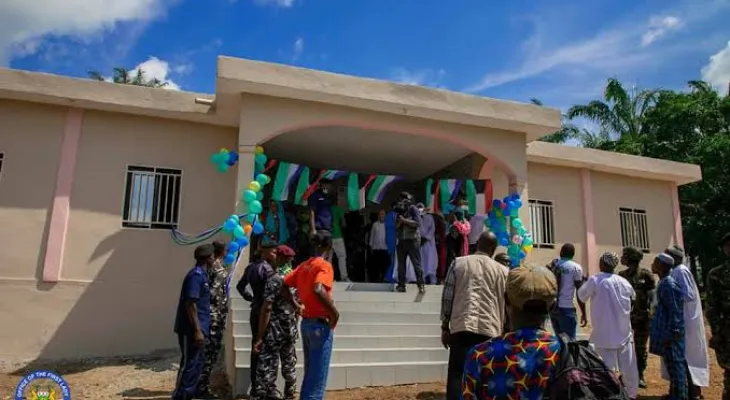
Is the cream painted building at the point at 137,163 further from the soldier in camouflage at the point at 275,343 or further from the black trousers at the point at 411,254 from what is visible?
the soldier in camouflage at the point at 275,343

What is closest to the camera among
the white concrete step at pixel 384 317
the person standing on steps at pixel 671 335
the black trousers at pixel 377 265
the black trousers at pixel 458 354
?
the black trousers at pixel 458 354

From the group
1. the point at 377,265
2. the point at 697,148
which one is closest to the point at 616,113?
the point at 697,148

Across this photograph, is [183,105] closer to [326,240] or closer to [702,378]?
[326,240]

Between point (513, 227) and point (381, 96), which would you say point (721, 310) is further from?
point (381, 96)

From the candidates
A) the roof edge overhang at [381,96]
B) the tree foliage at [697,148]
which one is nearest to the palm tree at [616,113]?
the tree foliage at [697,148]

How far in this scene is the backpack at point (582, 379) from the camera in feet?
5.99

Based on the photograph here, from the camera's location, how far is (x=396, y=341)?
7.09 metres

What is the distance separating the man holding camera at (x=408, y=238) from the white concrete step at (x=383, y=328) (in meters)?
0.76

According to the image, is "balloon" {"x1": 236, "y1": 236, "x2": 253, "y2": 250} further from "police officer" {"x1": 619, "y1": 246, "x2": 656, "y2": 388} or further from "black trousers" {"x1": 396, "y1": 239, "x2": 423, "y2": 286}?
"police officer" {"x1": 619, "y1": 246, "x2": 656, "y2": 388}

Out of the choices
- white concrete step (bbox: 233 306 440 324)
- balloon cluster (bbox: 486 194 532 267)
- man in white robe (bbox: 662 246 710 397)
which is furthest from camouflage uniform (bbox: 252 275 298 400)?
balloon cluster (bbox: 486 194 532 267)

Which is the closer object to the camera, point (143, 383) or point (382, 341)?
point (143, 383)

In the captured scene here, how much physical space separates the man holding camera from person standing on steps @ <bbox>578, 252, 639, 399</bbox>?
2897 mm

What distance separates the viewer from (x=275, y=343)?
5.02 m

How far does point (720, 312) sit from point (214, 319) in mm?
4705
